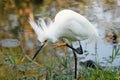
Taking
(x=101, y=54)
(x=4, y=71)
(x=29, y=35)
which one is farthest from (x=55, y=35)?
(x=29, y=35)

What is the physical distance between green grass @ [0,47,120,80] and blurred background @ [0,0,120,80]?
0.02 meters

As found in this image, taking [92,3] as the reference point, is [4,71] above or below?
below

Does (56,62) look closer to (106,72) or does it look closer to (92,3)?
(106,72)

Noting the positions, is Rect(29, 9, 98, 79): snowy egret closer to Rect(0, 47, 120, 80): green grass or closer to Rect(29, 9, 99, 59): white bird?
Rect(29, 9, 99, 59): white bird

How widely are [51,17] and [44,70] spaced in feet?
8.07

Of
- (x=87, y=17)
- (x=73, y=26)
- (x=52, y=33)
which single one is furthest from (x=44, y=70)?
(x=87, y=17)

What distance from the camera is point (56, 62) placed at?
500 cm

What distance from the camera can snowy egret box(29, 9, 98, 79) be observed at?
14.7 feet

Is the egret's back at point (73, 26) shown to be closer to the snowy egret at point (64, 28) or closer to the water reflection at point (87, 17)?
the snowy egret at point (64, 28)

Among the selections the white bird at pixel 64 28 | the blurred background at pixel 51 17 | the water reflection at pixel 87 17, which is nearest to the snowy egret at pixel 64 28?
the white bird at pixel 64 28

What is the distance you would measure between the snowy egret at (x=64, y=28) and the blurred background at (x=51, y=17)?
16.2 inches

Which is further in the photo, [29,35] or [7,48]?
[29,35]

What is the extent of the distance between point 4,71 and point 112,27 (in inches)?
95.3

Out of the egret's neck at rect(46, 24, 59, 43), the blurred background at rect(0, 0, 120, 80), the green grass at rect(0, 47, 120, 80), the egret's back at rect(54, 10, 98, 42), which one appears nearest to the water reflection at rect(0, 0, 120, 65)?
the blurred background at rect(0, 0, 120, 80)
